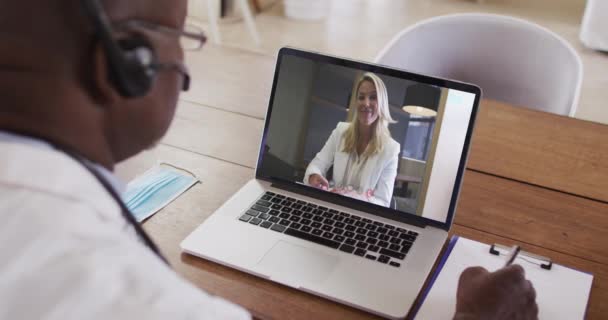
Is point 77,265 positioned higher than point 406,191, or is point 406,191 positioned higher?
point 77,265

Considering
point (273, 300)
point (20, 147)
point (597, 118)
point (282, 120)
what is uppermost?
point (20, 147)

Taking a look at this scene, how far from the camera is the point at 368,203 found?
1.06 meters

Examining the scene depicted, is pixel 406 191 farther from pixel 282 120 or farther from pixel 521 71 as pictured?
pixel 521 71

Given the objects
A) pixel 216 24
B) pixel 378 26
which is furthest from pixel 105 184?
pixel 378 26

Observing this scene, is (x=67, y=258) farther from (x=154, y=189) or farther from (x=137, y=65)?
(x=154, y=189)

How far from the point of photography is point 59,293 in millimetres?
500

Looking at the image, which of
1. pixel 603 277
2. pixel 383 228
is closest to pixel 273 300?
pixel 383 228

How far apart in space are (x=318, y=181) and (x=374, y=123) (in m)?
0.13

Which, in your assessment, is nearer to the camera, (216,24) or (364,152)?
(364,152)

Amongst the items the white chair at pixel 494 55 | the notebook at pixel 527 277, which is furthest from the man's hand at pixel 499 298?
the white chair at pixel 494 55

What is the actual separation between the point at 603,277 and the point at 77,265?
757 millimetres

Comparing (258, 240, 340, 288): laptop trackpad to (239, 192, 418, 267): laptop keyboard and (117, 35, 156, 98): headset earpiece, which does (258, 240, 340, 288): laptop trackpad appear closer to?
(239, 192, 418, 267): laptop keyboard

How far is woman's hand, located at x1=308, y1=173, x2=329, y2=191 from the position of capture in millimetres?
1076

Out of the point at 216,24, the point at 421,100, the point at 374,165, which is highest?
the point at 421,100
